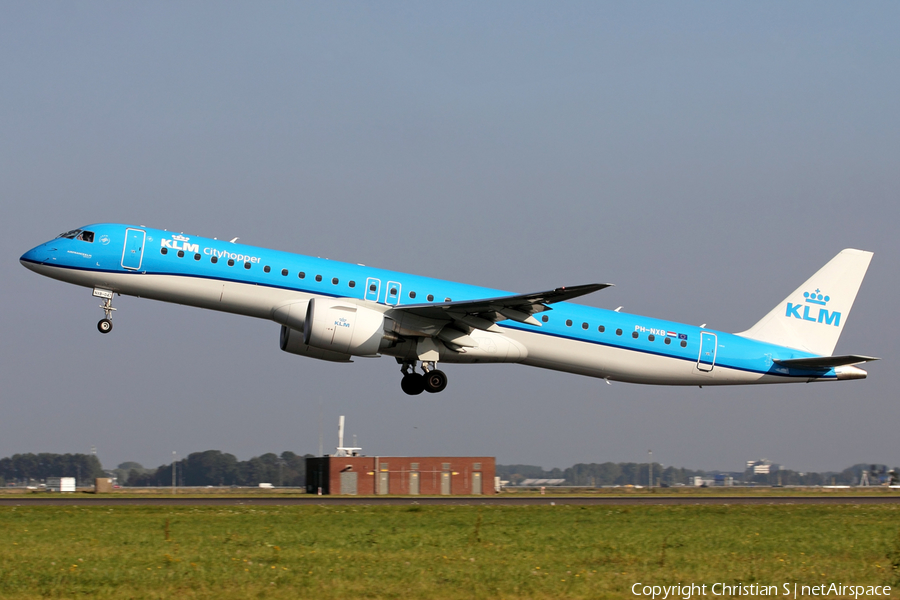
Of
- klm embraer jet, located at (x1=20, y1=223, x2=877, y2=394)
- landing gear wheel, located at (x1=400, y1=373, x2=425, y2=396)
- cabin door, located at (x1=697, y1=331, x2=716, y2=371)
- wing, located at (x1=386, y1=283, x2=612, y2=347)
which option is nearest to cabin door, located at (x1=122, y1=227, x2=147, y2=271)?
klm embraer jet, located at (x1=20, y1=223, x2=877, y2=394)

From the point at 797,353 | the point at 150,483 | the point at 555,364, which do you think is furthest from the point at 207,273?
the point at 150,483

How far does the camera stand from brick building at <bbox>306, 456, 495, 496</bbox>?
47344 millimetres

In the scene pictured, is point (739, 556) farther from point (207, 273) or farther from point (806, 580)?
point (207, 273)

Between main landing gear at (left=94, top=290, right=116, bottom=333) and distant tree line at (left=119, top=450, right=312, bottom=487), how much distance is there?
7865 centimetres

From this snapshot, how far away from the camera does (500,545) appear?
19578 mm

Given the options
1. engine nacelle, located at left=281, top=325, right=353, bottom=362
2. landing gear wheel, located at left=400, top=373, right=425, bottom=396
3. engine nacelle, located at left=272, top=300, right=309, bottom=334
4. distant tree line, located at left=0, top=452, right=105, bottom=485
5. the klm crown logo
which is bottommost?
distant tree line, located at left=0, top=452, right=105, bottom=485

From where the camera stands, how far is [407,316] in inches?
1305

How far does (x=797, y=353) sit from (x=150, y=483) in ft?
297

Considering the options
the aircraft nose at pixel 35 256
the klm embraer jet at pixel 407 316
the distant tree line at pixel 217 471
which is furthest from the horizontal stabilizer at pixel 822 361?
the distant tree line at pixel 217 471

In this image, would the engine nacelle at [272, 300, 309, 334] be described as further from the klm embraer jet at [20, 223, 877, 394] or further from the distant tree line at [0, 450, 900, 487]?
the distant tree line at [0, 450, 900, 487]

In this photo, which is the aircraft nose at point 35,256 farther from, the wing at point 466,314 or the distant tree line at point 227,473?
the distant tree line at point 227,473

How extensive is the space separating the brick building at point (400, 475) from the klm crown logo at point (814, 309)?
57.6ft

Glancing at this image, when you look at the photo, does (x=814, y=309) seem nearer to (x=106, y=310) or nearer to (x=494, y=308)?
(x=494, y=308)

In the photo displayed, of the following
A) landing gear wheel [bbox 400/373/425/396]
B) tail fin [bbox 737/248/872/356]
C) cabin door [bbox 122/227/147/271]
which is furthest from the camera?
tail fin [bbox 737/248/872/356]
